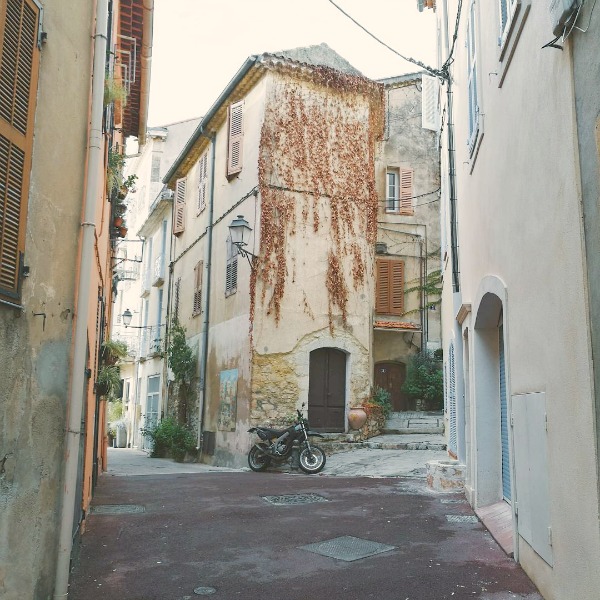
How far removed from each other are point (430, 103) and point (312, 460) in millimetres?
7618

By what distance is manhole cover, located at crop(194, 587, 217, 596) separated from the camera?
4398 mm

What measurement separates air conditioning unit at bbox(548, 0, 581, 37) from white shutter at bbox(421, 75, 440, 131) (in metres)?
9.54

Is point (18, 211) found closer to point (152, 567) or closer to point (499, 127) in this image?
point (152, 567)

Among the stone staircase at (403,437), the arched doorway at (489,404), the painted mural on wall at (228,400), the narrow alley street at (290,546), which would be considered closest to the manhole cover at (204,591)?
the narrow alley street at (290,546)

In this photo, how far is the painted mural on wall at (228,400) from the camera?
14.4 metres

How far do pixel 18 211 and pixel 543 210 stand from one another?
11.0 ft

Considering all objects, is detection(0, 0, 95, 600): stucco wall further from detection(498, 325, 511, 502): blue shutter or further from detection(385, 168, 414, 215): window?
detection(385, 168, 414, 215): window

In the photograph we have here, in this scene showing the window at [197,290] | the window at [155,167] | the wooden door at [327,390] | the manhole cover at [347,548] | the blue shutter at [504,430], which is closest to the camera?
the manhole cover at [347,548]

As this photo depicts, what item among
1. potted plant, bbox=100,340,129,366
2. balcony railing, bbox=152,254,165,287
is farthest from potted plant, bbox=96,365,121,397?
balcony railing, bbox=152,254,165,287

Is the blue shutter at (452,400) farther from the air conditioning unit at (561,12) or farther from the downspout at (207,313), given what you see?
the air conditioning unit at (561,12)

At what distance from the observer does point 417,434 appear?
627 inches

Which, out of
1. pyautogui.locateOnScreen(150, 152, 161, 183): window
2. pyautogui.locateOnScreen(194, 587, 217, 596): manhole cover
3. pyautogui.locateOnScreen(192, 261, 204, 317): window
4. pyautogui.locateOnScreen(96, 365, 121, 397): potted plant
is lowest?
pyautogui.locateOnScreen(194, 587, 217, 596): manhole cover

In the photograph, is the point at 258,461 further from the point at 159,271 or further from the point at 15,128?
the point at 159,271

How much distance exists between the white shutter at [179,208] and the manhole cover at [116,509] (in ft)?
44.6
